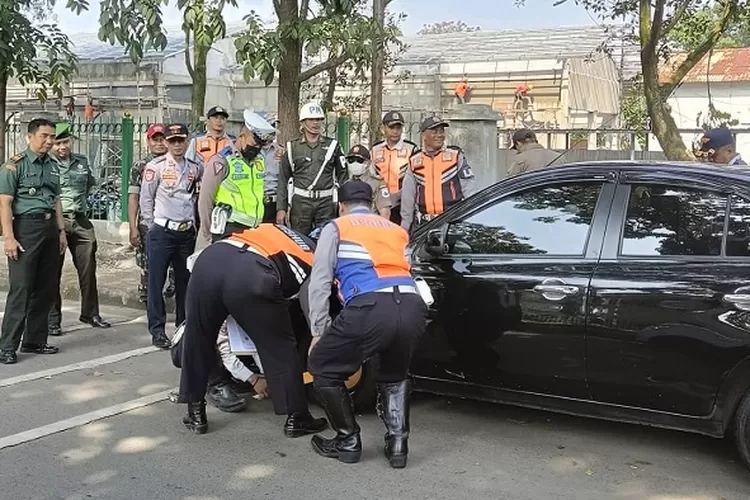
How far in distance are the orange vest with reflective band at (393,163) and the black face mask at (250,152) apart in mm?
1553

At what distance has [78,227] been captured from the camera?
26.1 ft

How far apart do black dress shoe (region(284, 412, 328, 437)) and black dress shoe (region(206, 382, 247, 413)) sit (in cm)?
51

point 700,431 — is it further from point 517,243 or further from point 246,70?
point 246,70

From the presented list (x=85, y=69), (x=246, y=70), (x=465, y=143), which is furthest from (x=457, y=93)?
(x=246, y=70)

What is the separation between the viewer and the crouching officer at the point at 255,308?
4.74 meters

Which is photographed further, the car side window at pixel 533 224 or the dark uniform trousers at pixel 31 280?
the dark uniform trousers at pixel 31 280

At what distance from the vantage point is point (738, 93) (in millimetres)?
36875

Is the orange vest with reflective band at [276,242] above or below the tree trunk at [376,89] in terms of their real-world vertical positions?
below

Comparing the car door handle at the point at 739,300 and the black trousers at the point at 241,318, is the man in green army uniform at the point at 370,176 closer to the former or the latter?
the black trousers at the point at 241,318

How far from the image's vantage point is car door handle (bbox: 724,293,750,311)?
4230 millimetres

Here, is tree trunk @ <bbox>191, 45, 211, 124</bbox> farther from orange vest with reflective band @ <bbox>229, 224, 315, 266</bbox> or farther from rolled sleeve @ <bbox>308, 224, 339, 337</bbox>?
rolled sleeve @ <bbox>308, 224, 339, 337</bbox>

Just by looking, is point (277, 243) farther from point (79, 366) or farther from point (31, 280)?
point (31, 280)

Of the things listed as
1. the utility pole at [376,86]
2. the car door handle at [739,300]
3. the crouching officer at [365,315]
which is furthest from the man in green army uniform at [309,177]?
the utility pole at [376,86]

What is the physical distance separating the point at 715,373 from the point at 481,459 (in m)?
1.30
